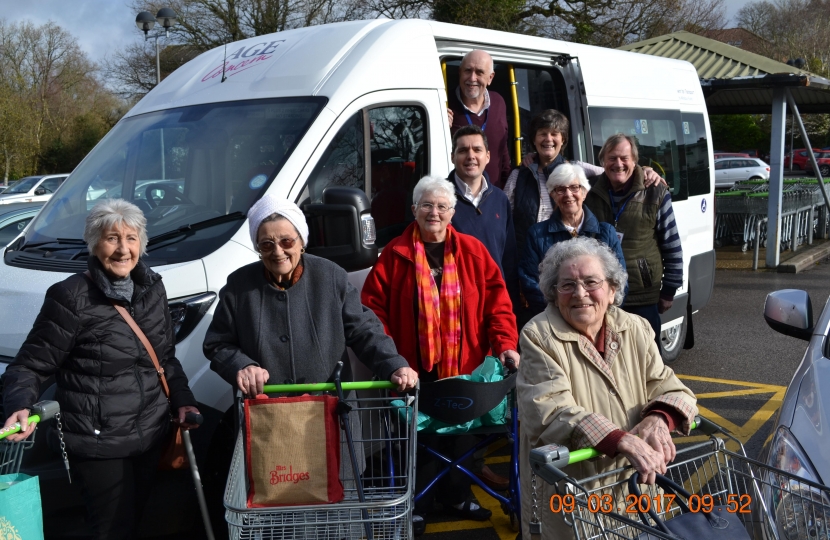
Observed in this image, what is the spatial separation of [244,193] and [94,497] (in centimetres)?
166

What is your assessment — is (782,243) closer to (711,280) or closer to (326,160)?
(711,280)

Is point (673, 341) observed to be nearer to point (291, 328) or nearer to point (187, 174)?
point (187, 174)

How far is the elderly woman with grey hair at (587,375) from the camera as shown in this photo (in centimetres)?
272

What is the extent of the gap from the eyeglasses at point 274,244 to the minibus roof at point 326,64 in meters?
1.34

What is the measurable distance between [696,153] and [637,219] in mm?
3344

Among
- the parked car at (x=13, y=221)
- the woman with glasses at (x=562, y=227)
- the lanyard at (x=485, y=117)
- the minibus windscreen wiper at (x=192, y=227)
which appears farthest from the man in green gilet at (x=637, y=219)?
the parked car at (x=13, y=221)

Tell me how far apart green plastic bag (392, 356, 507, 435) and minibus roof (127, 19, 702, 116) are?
5.25 feet

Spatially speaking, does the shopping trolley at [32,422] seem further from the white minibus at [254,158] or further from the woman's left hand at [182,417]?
the white minibus at [254,158]

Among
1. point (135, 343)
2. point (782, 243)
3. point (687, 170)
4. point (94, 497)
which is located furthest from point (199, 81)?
point (782, 243)

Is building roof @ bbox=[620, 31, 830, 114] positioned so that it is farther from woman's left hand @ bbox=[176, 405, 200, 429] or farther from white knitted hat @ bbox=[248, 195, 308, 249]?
woman's left hand @ bbox=[176, 405, 200, 429]

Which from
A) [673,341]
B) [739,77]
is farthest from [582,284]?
[739,77]

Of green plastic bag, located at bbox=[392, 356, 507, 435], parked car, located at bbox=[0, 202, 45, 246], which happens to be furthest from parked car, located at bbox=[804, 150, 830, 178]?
green plastic bag, located at bbox=[392, 356, 507, 435]

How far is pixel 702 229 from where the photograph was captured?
7801 millimetres
